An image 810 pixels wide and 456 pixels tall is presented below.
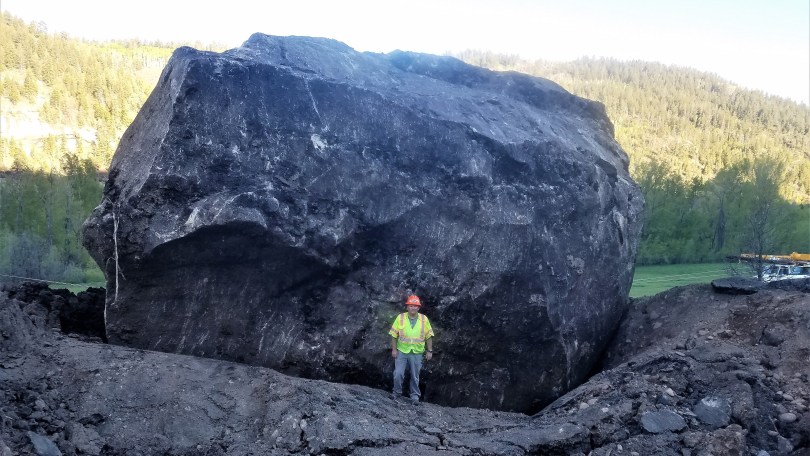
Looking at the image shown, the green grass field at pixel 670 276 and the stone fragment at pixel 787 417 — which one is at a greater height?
the stone fragment at pixel 787 417

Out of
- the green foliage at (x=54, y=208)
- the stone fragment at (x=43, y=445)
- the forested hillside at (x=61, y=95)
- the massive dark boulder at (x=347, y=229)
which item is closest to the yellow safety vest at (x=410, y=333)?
the massive dark boulder at (x=347, y=229)

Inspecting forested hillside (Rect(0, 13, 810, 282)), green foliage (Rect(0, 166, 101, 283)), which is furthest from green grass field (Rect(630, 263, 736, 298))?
green foliage (Rect(0, 166, 101, 283))

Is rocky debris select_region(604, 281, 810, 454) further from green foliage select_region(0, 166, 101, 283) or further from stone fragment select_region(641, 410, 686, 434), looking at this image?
green foliage select_region(0, 166, 101, 283)

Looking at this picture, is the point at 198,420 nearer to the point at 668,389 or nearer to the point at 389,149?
the point at 389,149

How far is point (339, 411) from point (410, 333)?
1.39m

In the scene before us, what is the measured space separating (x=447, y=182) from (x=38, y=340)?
4666mm

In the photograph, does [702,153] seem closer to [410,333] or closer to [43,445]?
[410,333]

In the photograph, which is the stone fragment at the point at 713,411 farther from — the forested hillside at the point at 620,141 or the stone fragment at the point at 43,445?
the forested hillside at the point at 620,141

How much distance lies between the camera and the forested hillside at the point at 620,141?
22.2 m

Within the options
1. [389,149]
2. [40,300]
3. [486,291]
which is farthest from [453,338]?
[40,300]

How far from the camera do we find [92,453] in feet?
15.0

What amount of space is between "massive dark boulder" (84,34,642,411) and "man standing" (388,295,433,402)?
33 centimetres

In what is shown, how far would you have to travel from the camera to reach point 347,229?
263 inches

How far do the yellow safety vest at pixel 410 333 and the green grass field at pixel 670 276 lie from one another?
12.0 meters
